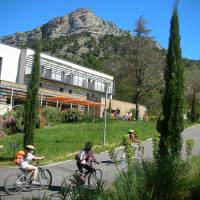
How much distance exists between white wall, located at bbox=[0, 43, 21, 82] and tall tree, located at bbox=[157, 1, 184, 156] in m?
36.1

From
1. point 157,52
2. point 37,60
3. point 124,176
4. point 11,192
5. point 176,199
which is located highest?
point 157,52

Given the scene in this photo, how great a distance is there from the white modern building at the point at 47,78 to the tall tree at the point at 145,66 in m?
3.64

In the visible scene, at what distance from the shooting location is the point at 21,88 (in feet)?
137

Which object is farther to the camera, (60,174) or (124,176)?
(60,174)

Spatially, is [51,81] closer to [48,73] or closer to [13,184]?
[48,73]

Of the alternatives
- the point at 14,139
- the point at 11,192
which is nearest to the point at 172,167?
the point at 11,192

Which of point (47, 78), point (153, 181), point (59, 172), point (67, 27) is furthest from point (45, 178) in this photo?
point (67, 27)

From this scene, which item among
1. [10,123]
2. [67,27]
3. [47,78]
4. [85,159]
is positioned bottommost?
[85,159]

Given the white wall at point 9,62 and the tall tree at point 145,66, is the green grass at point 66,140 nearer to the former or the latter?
the tall tree at point 145,66

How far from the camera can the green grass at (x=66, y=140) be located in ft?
72.4

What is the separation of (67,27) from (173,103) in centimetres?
15075

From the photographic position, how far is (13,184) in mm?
12969

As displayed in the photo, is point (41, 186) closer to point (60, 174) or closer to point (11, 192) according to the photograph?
point (11, 192)

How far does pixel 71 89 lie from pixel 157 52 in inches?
595
